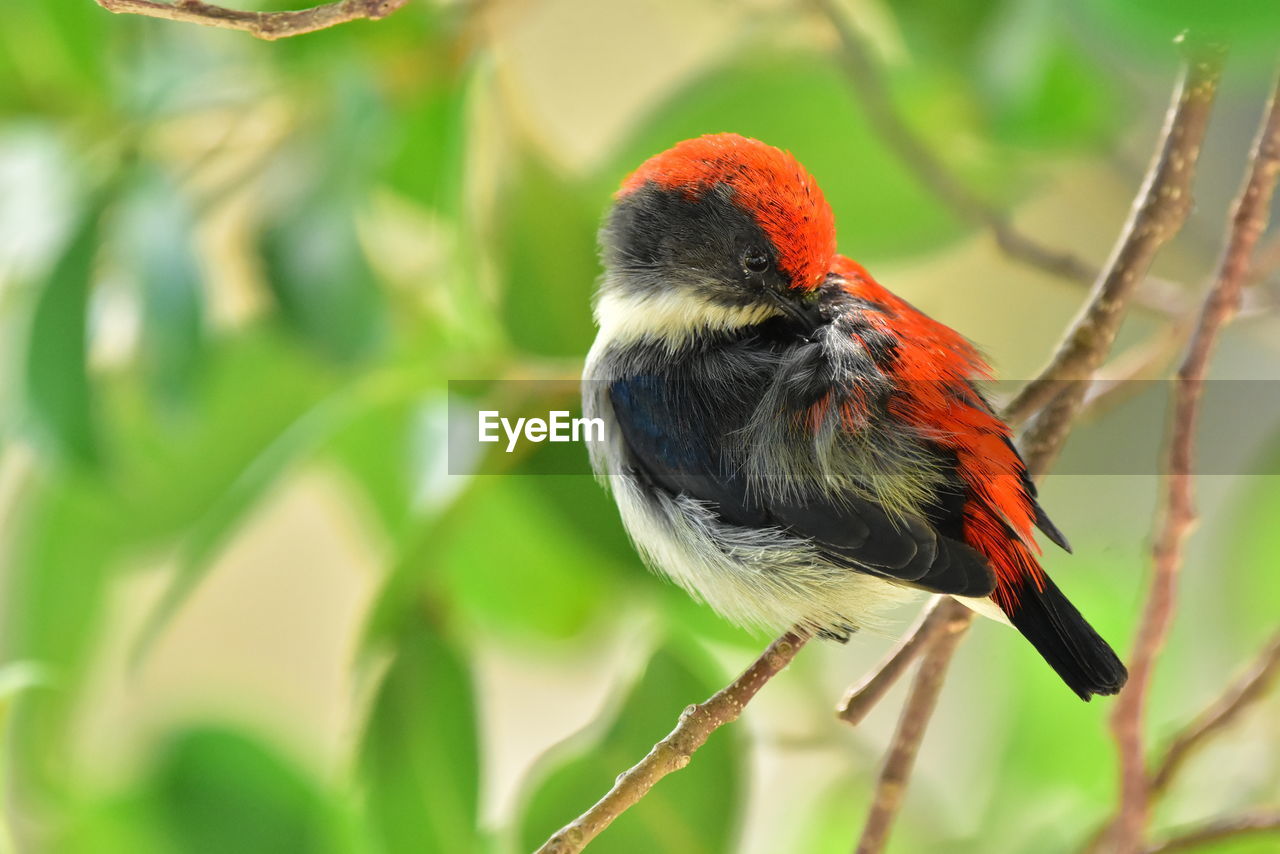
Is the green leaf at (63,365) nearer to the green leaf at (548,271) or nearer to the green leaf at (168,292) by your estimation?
the green leaf at (168,292)

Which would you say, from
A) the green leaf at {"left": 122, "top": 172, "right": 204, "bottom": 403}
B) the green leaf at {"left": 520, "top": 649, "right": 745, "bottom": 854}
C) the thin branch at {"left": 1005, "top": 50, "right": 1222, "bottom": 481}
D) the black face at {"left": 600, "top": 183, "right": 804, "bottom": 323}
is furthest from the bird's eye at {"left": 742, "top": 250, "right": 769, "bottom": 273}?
the green leaf at {"left": 122, "top": 172, "right": 204, "bottom": 403}

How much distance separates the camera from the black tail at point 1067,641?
49cm

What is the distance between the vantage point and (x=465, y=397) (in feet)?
2.73

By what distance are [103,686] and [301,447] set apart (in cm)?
42

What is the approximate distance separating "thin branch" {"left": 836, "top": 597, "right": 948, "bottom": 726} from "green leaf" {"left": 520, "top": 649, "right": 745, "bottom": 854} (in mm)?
127

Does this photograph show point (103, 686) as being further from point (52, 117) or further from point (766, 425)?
point (766, 425)

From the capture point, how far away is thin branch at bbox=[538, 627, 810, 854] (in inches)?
19.4

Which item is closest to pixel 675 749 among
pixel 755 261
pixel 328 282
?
pixel 755 261

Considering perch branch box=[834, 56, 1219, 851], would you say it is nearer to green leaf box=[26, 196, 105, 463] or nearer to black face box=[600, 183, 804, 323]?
black face box=[600, 183, 804, 323]

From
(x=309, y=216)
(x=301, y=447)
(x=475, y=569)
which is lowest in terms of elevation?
(x=475, y=569)


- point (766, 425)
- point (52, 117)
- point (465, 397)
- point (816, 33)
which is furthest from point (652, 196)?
point (52, 117)

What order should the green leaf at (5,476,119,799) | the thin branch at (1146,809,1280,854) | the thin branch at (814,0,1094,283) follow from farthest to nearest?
the green leaf at (5,476,119,799)
the thin branch at (814,0,1094,283)
the thin branch at (1146,809,1280,854)

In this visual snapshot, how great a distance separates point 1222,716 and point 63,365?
798mm

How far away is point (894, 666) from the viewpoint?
55cm
